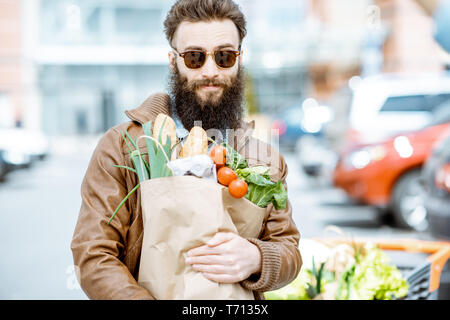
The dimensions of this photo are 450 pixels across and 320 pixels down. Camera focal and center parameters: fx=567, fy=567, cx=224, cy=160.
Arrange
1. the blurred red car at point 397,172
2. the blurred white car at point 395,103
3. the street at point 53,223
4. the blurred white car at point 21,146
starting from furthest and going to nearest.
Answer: the blurred white car at point 21,146 < the blurred white car at point 395,103 < the blurred red car at point 397,172 < the street at point 53,223

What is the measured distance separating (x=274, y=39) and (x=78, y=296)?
21574 millimetres

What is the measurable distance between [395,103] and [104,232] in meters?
7.10

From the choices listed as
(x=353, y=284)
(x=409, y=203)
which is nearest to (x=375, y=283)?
(x=353, y=284)

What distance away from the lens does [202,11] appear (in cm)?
179

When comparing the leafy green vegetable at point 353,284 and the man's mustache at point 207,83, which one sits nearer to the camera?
the man's mustache at point 207,83

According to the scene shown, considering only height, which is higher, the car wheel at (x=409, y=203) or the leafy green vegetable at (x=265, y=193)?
the leafy green vegetable at (x=265, y=193)

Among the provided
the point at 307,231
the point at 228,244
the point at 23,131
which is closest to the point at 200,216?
the point at 228,244

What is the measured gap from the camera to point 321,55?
83.3 feet

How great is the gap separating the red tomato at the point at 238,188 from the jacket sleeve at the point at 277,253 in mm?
196

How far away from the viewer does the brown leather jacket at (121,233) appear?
5.16ft

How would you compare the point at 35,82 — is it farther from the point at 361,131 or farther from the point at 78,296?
the point at 78,296

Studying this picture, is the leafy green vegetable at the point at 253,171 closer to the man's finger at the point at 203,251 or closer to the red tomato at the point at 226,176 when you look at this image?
the red tomato at the point at 226,176

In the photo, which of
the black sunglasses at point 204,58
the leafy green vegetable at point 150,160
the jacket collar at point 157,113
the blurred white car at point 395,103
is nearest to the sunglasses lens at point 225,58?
the black sunglasses at point 204,58

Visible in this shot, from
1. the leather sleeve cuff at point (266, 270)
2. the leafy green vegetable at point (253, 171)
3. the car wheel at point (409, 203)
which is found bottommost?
the car wheel at point (409, 203)
